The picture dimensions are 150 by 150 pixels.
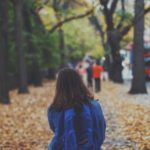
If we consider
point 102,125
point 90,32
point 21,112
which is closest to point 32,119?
point 21,112

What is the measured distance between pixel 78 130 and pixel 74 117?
0.15 m

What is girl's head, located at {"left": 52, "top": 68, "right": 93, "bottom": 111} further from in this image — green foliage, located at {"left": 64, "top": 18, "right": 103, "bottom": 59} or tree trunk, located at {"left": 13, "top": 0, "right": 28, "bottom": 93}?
green foliage, located at {"left": 64, "top": 18, "right": 103, "bottom": 59}

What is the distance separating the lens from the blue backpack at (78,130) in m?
5.45

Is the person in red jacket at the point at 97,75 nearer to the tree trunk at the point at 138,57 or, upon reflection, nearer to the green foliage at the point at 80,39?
the tree trunk at the point at 138,57

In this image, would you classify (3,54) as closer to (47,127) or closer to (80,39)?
(47,127)

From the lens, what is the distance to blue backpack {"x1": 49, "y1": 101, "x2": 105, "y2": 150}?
17.9 feet

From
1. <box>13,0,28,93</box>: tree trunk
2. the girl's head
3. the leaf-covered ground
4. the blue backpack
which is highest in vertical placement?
<box>13,0,28,93</box>: tree trunk

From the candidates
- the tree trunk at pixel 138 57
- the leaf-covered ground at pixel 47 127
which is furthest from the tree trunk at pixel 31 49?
the leaf-covered ground at pixel 47 127

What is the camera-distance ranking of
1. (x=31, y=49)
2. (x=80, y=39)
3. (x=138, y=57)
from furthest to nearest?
(x=80, y=39), (x=31, y=49), (x=138, y=57)

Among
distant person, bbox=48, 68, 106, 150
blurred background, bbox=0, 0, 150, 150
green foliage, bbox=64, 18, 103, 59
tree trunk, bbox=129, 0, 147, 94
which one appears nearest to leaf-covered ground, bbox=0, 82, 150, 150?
blurred background, bbox=0, 0, 150, 150

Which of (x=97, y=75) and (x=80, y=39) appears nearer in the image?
(x=97, y=75)

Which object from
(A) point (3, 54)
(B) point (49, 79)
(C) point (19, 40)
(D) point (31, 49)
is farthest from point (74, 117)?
(B) point (49, 79)

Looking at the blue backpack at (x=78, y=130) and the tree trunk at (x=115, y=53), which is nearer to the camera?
the blue backpack at (x=78, y=130)

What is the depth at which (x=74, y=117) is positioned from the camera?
5512 mm
